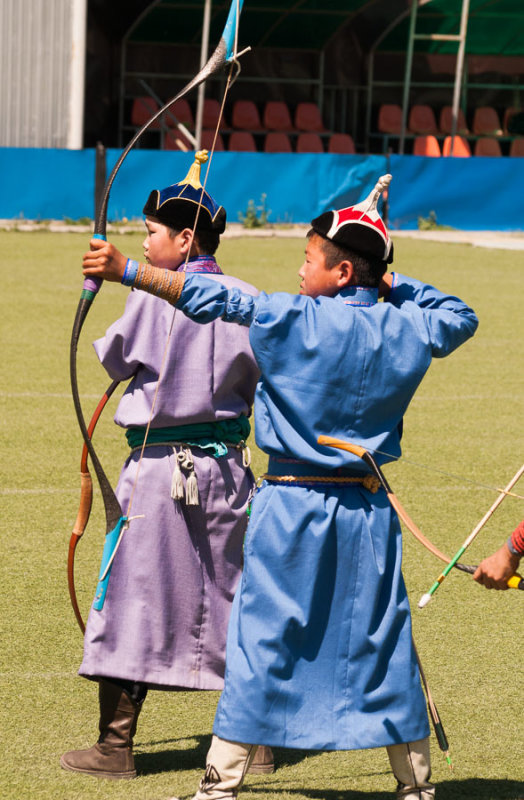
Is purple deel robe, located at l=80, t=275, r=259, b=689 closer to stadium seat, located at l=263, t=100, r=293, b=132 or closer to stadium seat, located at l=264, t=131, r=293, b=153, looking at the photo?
stadium seat, located at l=264, t=131, r=293, b=153

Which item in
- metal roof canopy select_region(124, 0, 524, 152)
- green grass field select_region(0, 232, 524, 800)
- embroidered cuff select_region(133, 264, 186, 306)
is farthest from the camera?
metal roof canopy select_region(124, 0, 524, 152)

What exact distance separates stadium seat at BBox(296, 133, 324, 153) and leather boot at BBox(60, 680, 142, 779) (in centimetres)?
2178

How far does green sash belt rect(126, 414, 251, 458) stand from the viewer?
3.57 metres

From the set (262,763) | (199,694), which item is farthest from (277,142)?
(262,763)

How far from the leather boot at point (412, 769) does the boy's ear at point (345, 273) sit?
3.66 ft

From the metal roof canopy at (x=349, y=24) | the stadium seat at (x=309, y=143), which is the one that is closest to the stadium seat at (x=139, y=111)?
the metal roof canopy at (x=349, y=24)

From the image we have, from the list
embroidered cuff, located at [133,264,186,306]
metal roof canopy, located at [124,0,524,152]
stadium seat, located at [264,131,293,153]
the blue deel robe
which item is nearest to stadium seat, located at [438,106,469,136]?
metal roof canopy, located at [124,0,524,152]

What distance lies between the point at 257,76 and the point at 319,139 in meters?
3.10

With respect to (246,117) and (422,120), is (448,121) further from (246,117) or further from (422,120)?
(246,117)

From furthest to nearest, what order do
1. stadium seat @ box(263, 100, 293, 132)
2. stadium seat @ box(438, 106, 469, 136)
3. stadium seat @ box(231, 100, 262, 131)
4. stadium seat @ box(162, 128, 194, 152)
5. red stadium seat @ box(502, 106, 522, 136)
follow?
red stadium seat @ box(502, 106, 522, 136) < stadium seat @ box(438, 106, 469, 136) < stadium seat @ box(263, 100, 293, 132) < stadium seat @ box(231, 100, 262, 131) < stadium seat @ box(162, 128, 194, 152)

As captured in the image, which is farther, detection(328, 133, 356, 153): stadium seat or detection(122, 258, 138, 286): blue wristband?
detection(328, 133, 356, 153): stadium seat

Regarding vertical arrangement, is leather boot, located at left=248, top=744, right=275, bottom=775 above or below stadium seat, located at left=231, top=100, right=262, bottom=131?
below

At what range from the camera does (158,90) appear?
26.0m

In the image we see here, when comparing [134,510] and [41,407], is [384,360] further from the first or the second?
[41,407]
